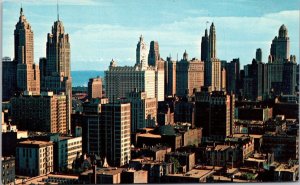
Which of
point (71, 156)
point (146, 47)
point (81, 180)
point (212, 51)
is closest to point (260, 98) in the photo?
point (212, 51)

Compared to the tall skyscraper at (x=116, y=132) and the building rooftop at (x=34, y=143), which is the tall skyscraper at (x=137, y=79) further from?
the building rooftop at (x=34, y=143)

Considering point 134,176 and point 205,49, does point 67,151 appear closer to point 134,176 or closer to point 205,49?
point 134,176

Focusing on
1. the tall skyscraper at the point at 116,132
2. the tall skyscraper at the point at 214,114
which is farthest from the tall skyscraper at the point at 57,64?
the tall skyscraper at the point at 214,114

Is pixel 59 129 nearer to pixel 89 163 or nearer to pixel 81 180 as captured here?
pixel 89 163

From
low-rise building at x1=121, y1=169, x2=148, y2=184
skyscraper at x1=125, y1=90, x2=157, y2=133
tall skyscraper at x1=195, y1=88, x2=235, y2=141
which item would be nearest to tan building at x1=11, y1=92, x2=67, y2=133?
skyscraper at x1=125, y1=90, x2=157, y2=133

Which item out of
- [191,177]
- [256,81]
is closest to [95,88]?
[256,81]

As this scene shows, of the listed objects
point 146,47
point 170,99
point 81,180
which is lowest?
point 81,180

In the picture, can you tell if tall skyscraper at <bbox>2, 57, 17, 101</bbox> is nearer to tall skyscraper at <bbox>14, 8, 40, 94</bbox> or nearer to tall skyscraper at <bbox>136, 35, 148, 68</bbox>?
→ tall skyscraper at <bbox>14, 8, 40, 94</bbox>
